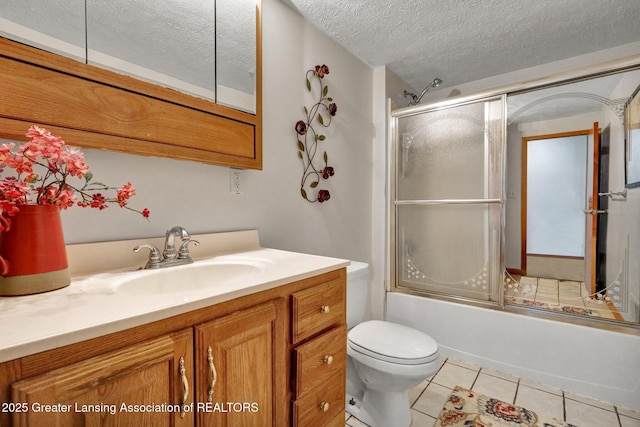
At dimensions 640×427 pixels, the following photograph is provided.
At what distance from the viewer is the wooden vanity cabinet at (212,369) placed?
488mm

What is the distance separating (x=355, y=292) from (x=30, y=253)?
4.14 feet

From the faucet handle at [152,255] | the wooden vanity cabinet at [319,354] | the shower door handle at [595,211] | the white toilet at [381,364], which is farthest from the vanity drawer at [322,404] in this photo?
the shower door handle at [595,211]

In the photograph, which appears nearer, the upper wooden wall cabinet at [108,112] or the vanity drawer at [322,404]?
the upper wooden wall cabinet at [108,112]

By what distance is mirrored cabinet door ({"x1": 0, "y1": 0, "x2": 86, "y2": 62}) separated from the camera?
2.62 feet

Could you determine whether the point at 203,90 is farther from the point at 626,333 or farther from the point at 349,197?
the point at 626,333

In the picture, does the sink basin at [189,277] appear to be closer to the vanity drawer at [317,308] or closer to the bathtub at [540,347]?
the vanity drawer at [317,308]

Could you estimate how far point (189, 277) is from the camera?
106 cm

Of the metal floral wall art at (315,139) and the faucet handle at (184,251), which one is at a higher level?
the metal floral wall art at (315,139)

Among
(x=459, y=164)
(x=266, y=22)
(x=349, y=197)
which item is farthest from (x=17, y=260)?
(x=459, y=164)

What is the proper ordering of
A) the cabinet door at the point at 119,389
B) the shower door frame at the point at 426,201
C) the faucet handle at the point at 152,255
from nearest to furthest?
the cabinet door at the point at 119,389
the faucet handle at the point at 152,255
the shower door frame at the point at 426,201

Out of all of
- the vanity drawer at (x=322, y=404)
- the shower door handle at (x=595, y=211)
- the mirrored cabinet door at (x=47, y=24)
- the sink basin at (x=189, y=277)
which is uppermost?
the mirrored cabinet door at (x=47, y=24)

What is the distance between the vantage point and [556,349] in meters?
1.75

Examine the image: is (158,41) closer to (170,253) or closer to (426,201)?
(170,253)

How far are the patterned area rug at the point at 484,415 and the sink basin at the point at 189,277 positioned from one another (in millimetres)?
1237
